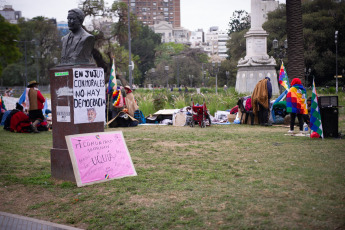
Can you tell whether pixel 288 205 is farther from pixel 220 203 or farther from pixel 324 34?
pixel 324 34

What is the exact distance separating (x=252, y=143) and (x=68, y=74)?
560 centimetres

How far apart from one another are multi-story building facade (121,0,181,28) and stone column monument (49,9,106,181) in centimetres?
16511

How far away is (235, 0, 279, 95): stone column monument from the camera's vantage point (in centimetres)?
3073

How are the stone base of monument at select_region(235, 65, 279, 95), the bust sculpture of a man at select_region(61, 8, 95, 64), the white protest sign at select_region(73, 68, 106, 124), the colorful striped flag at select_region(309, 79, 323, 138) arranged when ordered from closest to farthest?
the white protest sign at select_region(73, 68, 106, 124) → the bust sculpture of a man at select_region(61, 8, 95, 64) → the colorful striped flag at select_region(309, 79, 323, 138) → the stone base of monument at select_region(235, 65, 279, 95)

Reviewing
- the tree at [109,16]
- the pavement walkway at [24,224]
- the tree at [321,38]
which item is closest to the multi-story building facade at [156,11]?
the tree at [321,38]

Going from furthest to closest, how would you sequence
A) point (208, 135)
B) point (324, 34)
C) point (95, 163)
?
1. point (324, 34)
2. point (208, 135)
3. point (95, 163)

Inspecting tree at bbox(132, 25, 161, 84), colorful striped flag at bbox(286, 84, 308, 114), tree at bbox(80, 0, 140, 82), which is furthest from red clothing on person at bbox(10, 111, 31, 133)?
tree at bbox(132, 25, 161, 84)

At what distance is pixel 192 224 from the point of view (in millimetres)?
4246

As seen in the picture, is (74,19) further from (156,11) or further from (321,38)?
(156,11)

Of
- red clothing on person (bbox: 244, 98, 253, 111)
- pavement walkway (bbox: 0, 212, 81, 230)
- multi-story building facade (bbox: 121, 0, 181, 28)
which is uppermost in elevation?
multi-story building facade (bbox: 121, 0, 181, 28)

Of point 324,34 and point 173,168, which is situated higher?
point 324,34

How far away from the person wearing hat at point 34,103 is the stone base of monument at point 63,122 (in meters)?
7.51

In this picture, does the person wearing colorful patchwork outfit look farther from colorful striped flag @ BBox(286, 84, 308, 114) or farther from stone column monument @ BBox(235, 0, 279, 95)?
stone column monument @ BBox(235, 0, 279, 95)

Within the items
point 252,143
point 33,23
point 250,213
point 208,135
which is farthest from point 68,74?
point 33,23
